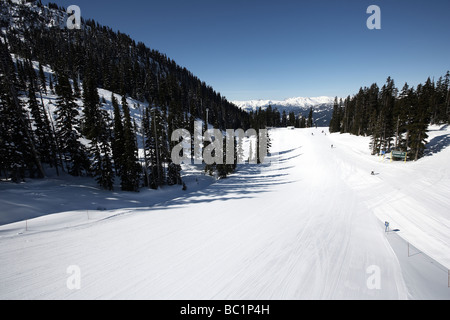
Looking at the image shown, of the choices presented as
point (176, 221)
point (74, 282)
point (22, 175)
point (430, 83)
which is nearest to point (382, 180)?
point (176, 221)

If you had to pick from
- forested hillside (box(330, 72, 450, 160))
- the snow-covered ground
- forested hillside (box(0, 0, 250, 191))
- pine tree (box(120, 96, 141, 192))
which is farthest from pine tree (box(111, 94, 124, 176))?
forested hillside (box(330, 72, 450, 160))

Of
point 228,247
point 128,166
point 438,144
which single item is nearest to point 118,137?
point 128,166

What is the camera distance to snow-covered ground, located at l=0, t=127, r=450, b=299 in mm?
6480

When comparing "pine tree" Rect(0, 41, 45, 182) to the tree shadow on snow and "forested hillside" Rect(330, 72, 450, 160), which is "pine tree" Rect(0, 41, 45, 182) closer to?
"forested hillside" Rect(330, 72, 450, 160)

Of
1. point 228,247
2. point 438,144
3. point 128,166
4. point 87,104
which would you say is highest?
point 87,104

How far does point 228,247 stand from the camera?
9203mm

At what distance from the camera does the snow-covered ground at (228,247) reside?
255 inches

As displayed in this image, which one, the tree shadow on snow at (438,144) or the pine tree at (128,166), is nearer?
the pine tree at (128,166)

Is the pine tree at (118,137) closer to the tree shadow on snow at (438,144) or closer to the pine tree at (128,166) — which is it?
the pine tree at (128,166)

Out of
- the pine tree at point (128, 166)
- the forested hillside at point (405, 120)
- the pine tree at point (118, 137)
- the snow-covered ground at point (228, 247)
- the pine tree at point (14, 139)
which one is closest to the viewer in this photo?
the snow-covered ground at point (228, 247)

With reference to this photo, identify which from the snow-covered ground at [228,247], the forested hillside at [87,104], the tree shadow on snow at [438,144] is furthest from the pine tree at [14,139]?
the tree shadow on snow at [438,144]

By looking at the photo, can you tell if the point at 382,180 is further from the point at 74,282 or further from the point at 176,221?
the point at 74,282

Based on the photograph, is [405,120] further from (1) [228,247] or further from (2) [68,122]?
(2) [68,122]

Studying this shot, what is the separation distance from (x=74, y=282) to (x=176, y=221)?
6.08 metres
